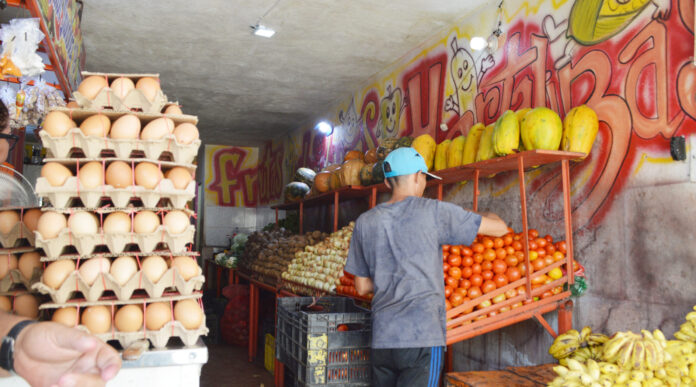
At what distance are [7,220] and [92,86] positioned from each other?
930 millimetres

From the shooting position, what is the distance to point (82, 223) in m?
2.72

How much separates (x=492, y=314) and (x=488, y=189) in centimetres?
176

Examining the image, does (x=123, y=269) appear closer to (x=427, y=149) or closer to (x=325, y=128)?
(x=427, y=149)

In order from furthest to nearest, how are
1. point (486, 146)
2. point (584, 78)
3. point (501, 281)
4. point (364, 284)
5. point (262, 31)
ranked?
point (262, 31) → point (486, 146) → point (584, 78) → point (501, 281) → point (364, 284)

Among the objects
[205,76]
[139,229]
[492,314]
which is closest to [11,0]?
[139,229]

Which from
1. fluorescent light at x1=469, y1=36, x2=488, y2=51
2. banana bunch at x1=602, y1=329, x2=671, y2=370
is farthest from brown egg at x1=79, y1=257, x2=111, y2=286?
fluorescent light at x1=469, y1=36, x2=488, y2=51

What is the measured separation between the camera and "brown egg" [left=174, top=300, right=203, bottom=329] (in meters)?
2.77

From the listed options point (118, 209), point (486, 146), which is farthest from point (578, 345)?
point (118, 209)

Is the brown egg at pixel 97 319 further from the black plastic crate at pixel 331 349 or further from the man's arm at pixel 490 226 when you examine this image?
the man's arm at pixel 490 226

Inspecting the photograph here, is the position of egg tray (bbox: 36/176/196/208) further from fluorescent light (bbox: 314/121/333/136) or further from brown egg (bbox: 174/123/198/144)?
fluorescent light (bbox: 314/121/333/136)

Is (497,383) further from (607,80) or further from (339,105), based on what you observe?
Result: (339,105)

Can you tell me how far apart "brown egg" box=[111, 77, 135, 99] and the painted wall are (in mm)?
3312

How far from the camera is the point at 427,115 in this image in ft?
20.8

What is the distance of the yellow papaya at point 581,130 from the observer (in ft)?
12.4
